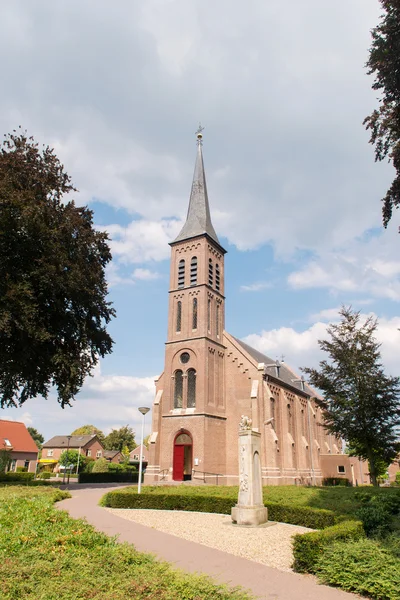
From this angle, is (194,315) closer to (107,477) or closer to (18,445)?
(107,477)

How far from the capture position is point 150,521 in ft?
47.1

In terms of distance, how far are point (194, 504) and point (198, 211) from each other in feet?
93.8

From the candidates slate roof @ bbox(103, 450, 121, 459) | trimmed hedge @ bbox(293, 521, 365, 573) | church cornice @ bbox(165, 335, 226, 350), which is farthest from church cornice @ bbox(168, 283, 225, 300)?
slate roof @ bbox(103, 450, 121, 459)

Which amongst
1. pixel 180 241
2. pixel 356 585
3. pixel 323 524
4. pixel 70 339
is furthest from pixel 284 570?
pixel 180 241

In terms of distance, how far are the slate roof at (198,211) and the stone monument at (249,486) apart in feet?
80.8

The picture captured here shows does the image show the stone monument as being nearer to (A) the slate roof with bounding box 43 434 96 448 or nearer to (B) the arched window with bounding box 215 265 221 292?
(B) the arched window with bounding box 215 265 221 292

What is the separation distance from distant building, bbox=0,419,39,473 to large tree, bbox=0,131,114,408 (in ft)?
103

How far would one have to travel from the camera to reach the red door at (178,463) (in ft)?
103

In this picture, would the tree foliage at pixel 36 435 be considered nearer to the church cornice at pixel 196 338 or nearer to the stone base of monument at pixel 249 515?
the church cornice at pixel 196 338

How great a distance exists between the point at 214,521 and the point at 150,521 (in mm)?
2221

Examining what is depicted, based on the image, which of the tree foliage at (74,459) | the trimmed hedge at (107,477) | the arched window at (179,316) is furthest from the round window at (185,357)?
the tree foliage at (74,459)

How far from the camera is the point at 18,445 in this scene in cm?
5241

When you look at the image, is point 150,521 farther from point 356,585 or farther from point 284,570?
point 356,585

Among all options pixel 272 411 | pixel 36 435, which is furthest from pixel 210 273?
pixel 36 435
